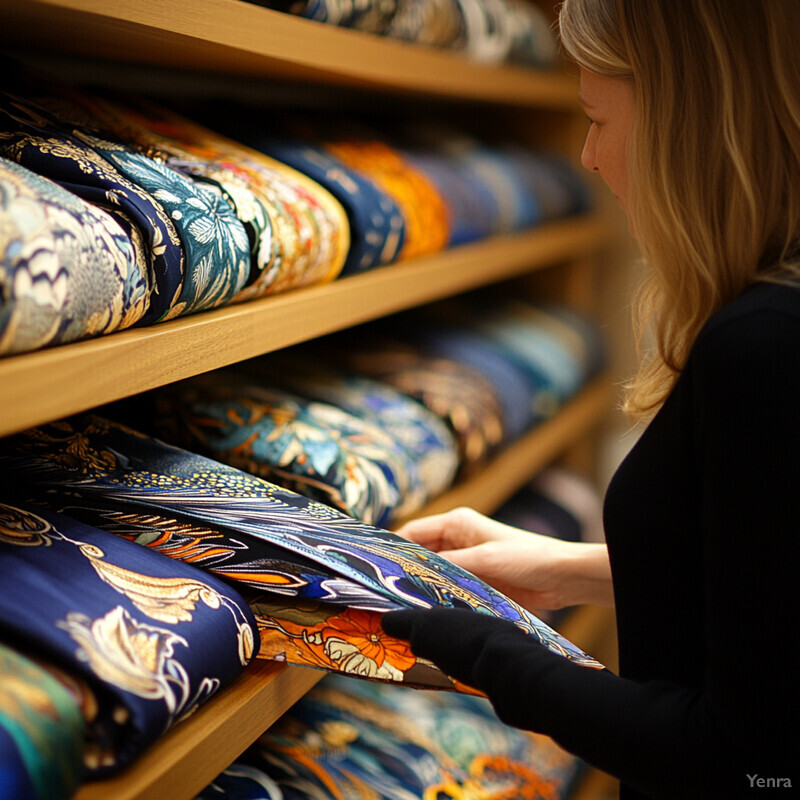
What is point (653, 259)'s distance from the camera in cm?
75

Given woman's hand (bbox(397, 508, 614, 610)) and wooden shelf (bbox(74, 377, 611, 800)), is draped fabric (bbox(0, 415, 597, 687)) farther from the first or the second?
woman's hand (bbox(397, 508, 614, 610))

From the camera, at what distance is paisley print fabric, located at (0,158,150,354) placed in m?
0.55

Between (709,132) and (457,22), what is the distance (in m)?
0.79

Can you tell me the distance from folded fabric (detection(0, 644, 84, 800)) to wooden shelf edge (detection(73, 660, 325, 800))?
0.06 m

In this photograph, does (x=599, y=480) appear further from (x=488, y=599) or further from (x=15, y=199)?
(x=15, y=199)

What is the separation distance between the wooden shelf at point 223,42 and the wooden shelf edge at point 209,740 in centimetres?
52

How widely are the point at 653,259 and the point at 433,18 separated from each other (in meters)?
0.71

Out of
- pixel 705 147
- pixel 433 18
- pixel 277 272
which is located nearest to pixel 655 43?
pixel 705 147

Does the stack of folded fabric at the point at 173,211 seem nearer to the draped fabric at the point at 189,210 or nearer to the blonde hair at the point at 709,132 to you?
the draped fabric at the point at 189,210

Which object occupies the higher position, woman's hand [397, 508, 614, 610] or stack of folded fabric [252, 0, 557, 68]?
stack of folded fabric [252, 0, 557, 68]

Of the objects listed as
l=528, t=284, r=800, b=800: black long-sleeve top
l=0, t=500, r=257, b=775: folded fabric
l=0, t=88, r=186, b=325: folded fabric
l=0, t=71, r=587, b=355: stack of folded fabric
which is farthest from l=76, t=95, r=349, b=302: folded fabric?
l=528, t=284, r=800, b=800: black long-sleeve top

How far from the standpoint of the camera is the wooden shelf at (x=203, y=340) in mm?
561

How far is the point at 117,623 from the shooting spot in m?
0.61

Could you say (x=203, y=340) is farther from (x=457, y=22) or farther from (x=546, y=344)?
(x=546, y=344)
